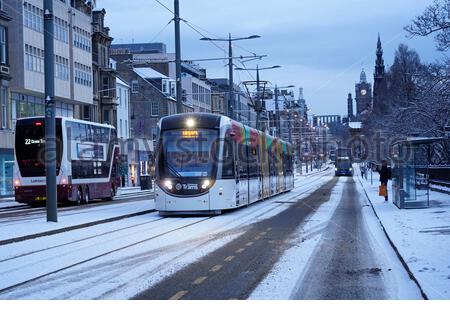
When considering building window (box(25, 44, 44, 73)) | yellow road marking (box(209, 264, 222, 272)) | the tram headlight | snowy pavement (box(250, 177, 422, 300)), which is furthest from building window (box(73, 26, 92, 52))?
yellow road marking (box(209, 264, 222, 272))

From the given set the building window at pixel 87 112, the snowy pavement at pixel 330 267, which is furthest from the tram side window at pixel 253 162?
the building window at pixel 87 112

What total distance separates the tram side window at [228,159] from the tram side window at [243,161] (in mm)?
1230

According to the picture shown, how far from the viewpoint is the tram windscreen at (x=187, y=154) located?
933 inches

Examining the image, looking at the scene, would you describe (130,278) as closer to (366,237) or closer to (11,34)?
(366,237)

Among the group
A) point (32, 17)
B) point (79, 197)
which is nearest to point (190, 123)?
point (79, 197)

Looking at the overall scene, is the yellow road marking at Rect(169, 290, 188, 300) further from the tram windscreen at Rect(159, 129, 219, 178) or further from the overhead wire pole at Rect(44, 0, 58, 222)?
the tram windscreen at Rect(159, 129, 219, 178)

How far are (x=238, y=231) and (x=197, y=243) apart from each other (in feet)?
10.0

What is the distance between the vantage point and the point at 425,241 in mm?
14680

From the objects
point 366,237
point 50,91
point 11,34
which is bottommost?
point 366,237

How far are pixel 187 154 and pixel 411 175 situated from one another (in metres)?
8.15
